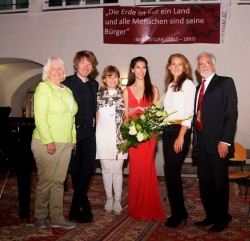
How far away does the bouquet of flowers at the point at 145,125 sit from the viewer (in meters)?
3.65

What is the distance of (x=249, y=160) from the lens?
24.5ft

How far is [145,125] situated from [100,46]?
474cm

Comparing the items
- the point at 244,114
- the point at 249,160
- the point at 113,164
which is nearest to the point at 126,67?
the point at 244,114

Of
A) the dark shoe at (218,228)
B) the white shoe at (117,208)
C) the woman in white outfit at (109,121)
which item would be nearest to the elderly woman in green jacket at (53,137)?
the woman in white outfit at (109,121)

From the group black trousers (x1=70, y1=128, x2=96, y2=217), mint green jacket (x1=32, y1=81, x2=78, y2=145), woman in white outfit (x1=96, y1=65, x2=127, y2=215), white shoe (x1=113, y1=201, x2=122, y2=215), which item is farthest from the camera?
white shoe (x1=113, y1=201, x2=122, y2=215)

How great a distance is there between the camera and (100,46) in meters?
8.01

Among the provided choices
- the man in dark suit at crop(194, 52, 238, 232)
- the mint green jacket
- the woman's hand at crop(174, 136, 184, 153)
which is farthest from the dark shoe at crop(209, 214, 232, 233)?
the mint green jacket

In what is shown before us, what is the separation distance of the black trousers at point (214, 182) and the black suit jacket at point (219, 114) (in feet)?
0.34

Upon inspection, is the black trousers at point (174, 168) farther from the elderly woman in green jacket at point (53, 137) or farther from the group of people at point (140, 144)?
the elderly woman in green jacket at point (53, 137)

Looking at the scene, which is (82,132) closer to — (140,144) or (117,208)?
(140,144)

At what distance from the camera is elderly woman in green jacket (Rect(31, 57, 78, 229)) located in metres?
3.38

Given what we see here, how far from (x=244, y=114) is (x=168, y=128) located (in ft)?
14.3

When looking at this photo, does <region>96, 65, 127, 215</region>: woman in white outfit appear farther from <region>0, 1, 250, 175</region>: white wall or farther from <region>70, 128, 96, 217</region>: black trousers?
<region>0, 1, 250, 175</region>: white wall

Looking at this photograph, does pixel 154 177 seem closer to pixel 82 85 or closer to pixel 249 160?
pixel 82 85
